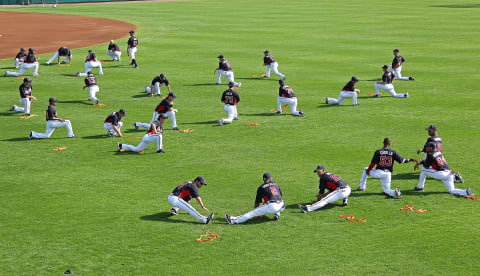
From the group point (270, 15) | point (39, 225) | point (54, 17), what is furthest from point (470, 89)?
point (54, 17)

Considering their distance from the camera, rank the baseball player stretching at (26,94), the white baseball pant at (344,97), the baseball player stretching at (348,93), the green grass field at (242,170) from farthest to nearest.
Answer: the white baseball pant at (344,97) → the baseball player stretching at (348,93) → the baseball player stretching at (26,94) → the green grass field at (242,170)

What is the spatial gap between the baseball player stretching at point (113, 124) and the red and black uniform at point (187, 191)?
8.78 m

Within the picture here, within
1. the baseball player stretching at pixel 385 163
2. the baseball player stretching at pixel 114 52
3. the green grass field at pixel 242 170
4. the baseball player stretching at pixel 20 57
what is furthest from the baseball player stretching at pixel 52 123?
the baseball player stretching at pixel 114 52

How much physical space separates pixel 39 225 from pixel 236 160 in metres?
8.11

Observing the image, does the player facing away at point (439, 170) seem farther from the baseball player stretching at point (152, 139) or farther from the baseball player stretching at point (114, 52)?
the baseball player stretching at point (114, 52)

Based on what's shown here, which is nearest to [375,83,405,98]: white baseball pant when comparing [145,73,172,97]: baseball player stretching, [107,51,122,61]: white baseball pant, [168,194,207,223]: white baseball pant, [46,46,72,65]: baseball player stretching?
[145,73,172,97]: baseball player stretching

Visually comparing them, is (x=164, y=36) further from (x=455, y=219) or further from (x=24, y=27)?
(x=455, y=219)

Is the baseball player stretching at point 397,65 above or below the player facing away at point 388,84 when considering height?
above

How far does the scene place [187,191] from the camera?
55.1ft

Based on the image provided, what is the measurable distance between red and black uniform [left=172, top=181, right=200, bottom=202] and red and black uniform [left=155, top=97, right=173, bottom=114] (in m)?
9.60

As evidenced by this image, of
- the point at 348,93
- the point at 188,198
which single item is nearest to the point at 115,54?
the point at 348,93

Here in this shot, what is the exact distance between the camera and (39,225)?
16594mm

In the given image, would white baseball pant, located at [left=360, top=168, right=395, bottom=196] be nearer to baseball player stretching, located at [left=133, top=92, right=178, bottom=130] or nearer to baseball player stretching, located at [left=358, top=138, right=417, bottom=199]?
baseball player stretching, located at [left=358, top=138, right=417, bottom=199]

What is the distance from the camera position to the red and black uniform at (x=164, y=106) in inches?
1018
